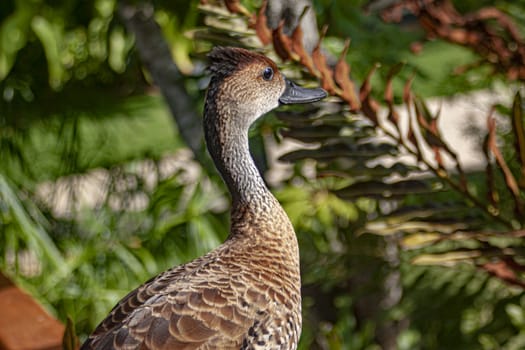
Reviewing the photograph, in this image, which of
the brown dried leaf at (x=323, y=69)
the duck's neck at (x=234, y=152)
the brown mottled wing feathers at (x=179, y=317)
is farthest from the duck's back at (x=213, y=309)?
the brown dried leaf at (x=323, y=69)

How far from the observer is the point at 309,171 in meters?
3.86

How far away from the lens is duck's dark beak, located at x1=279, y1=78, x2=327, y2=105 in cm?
206

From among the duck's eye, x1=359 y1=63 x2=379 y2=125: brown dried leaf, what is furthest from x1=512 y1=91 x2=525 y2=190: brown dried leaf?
the duck's eye

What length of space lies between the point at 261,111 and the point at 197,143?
91 cm

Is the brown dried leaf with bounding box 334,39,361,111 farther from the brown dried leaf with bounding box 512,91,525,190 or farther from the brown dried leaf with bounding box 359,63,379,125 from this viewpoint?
the brown dried leaf with bounding box 512,91,525,190

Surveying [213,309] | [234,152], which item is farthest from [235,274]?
[234,152]

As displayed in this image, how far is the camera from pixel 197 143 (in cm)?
300

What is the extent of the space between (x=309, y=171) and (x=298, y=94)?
1763 mm

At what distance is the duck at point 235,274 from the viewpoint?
5.90 feet

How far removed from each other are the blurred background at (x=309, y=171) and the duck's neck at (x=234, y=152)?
0.93 feet

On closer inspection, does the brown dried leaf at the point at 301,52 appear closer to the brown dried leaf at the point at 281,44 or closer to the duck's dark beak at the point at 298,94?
the brown dried leaf at the point at 281,44

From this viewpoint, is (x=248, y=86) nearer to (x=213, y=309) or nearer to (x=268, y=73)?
(x=268, y=73)

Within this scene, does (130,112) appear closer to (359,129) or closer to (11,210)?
(11,210)

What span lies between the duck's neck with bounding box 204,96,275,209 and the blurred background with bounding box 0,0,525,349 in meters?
0.28
